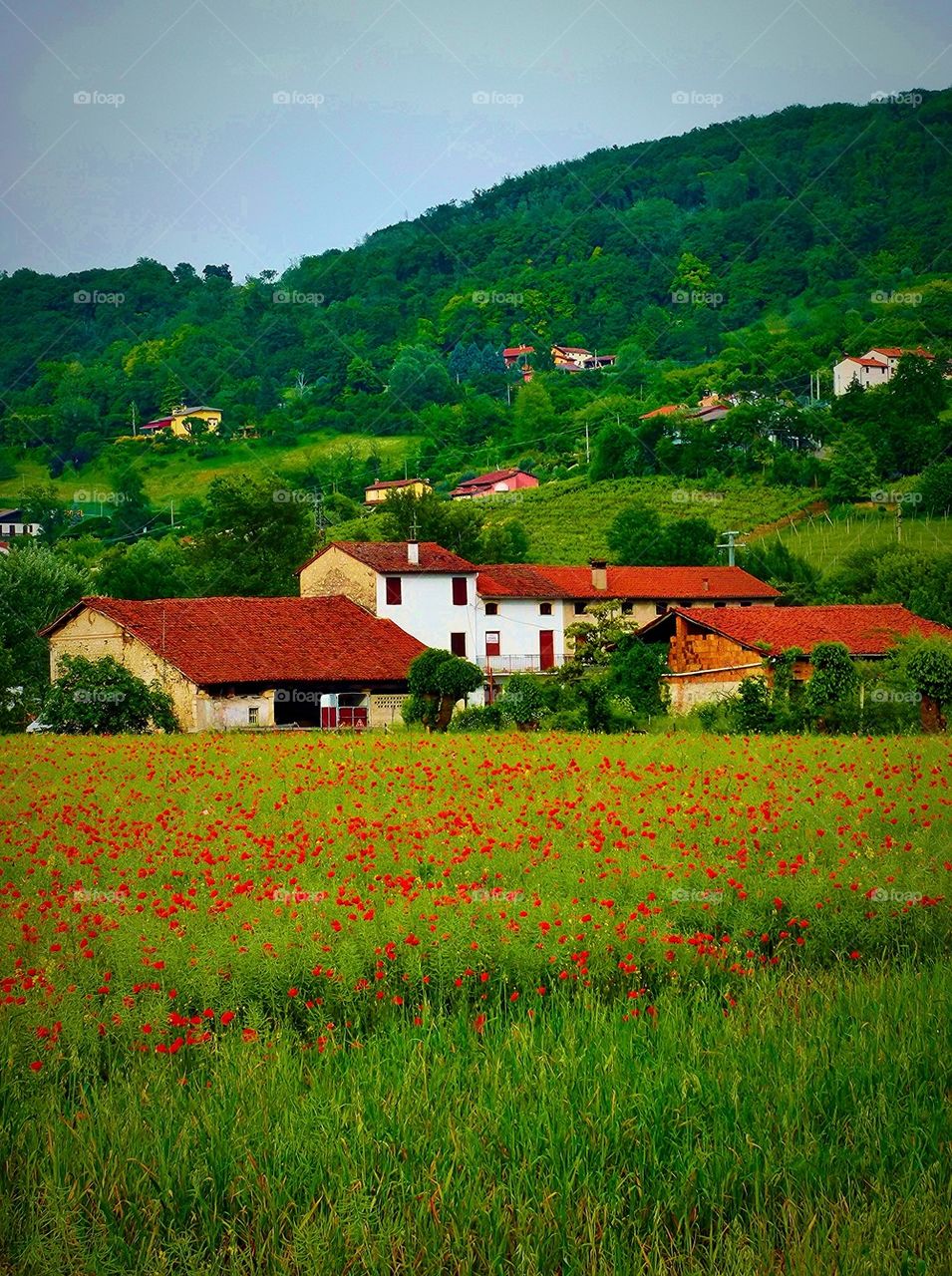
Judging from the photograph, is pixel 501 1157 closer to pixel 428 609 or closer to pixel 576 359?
pixel 428 609

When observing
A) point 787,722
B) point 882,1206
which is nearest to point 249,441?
point 787,722

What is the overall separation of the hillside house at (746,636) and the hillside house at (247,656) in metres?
9.71

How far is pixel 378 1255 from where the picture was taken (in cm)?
580

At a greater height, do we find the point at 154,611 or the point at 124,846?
the point at 154,611

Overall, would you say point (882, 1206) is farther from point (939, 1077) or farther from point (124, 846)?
point (124, 846)

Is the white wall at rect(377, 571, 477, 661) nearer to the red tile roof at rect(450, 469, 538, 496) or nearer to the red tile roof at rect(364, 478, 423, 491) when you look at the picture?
the red tile roof at rect(364, 478, 423, 491)

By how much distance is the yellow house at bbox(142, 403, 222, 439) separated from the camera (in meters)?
145

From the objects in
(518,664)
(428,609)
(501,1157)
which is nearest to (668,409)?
(518,664)

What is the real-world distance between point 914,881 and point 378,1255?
7464 mm

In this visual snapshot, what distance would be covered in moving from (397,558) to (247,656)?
12554mm

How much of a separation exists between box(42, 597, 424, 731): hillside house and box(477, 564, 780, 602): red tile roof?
36.4 ft

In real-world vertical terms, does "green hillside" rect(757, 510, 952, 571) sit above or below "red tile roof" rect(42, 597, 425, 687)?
above

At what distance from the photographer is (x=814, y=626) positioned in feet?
155
